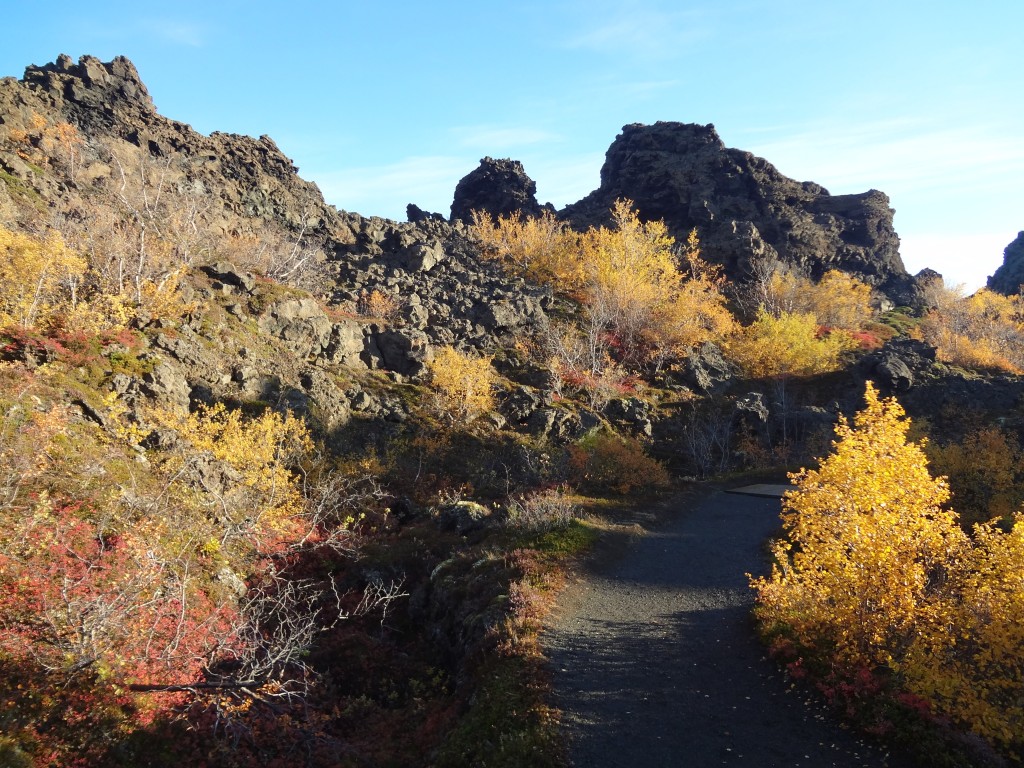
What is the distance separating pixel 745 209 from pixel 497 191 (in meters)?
44.0

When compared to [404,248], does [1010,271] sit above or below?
above

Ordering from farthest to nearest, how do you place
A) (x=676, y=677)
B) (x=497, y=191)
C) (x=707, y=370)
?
(x=497, y=191) → (x=707, y=370) → (x=676, y=677)

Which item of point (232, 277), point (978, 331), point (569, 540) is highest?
point (232, 277)

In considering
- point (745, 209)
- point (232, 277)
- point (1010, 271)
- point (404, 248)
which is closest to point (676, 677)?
point (232, 277)

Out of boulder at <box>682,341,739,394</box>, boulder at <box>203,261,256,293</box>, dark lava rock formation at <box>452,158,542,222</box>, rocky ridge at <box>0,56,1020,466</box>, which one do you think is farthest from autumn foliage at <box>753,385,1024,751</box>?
dark lava rock formation at <box>452,158,542,222</box>

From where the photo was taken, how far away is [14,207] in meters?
31.9

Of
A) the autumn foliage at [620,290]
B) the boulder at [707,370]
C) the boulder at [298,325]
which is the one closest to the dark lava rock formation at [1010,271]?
the autumn foliage at [620,290]

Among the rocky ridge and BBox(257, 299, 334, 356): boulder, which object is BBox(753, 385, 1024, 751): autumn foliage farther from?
BBox(257, 299, 334, 356): boulder

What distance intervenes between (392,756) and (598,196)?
9465 cm

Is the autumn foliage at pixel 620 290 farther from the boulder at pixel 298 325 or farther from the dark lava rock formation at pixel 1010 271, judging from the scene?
→ the dark lava rock formation at pixel 1010 271

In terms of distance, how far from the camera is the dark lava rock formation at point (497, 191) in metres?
91.1

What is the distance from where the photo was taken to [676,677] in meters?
11.5

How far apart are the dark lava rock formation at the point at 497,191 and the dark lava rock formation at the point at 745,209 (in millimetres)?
10814

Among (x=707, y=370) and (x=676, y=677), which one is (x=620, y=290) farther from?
(x=676, y=677)
